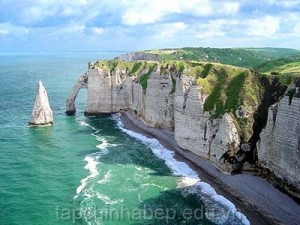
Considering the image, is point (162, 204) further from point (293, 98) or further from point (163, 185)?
point (293, 98)

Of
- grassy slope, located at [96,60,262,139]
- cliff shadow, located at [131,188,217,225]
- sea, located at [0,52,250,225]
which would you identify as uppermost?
grassy slope, located at [96,60,262,139]

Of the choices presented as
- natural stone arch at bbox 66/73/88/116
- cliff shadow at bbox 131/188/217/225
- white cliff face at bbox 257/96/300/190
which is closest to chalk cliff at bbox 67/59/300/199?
white cliff face at bbox 257/96/300/190

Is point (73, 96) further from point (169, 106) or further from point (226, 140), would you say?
point (226, 140)

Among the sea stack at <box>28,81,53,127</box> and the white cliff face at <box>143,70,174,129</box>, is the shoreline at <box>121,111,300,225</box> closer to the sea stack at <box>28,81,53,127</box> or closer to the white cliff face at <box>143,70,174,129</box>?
the white cliff face at <box>143,70,174,129</box>

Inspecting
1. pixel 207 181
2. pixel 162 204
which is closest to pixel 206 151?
pixel 207 181

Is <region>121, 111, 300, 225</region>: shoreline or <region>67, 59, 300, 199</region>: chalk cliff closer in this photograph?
<region>121, 111, 300, 225</region>: shoreline

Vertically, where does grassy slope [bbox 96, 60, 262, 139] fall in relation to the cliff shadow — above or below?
above

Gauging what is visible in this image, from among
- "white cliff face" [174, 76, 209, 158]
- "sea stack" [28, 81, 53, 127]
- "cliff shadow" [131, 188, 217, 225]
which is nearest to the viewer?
"cliff shadow" [131, 188, 217, 225]
